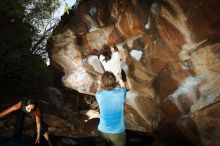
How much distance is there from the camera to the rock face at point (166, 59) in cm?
806

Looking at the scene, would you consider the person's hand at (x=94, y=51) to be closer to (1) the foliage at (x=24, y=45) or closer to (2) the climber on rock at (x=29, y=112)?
(1) the foliage at (x=24, y=45)

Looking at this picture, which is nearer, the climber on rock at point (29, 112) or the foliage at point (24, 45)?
the climber on rock at point (29, 112)

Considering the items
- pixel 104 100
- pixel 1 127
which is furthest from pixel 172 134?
pixel 1 127

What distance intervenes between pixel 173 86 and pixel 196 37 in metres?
1.54

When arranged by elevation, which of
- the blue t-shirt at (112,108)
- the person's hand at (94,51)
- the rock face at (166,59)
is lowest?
the blue t-shirt at (112,108)

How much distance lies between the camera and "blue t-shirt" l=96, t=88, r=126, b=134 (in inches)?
231

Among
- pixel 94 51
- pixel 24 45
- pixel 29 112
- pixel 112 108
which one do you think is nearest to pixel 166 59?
pixel 112 108

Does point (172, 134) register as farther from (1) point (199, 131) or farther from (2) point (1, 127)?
(2) point (1, 127)

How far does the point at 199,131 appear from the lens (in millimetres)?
8164

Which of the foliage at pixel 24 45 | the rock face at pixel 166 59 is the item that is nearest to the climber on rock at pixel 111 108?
the rock face at pixel 166 59

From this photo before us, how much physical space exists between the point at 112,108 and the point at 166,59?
405 centimetres

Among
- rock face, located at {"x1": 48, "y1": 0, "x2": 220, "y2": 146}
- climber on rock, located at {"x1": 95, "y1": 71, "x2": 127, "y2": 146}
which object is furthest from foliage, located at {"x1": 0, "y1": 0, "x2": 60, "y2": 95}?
climber on rock, located at {"x1": 95, "y1": 71, "x2": 127, "y2": 146}

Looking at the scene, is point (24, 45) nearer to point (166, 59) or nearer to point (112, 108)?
point (166, 59)

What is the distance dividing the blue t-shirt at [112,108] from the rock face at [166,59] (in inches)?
112
